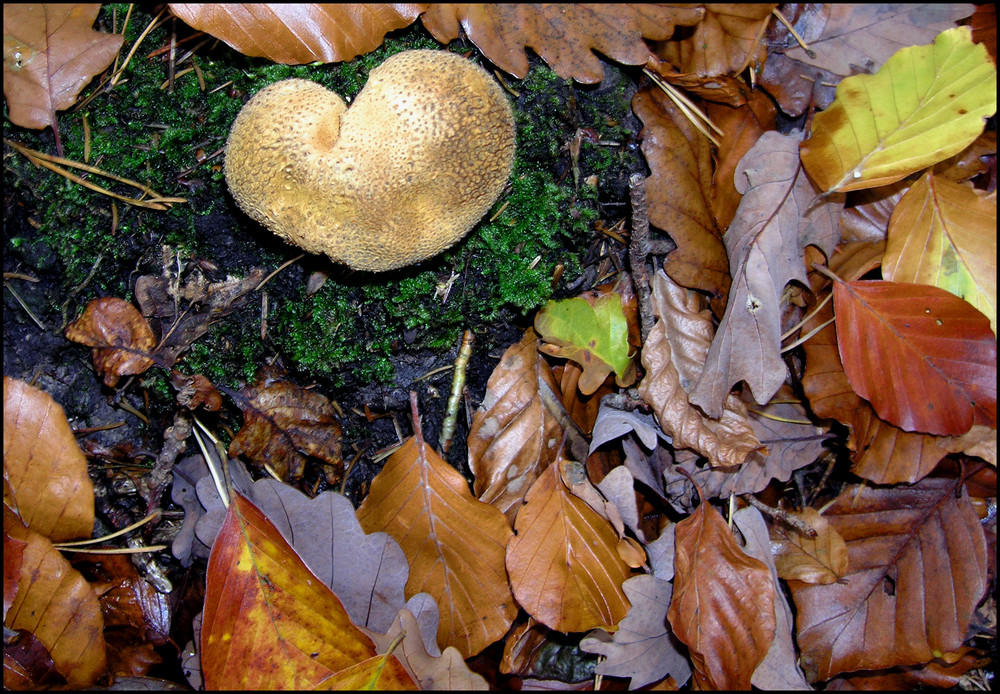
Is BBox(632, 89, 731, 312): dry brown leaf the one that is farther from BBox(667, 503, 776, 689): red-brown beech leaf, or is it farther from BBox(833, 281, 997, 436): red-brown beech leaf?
BBox(667, 503, 776, 689): red-brown beech leaf

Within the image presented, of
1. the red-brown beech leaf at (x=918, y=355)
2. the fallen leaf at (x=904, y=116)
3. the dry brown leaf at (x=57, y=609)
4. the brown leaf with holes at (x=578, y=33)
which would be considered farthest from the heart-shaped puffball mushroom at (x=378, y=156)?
the red-brown beech leaf at (x=918, y=355)

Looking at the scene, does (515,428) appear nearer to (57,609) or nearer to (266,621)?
(266,621)

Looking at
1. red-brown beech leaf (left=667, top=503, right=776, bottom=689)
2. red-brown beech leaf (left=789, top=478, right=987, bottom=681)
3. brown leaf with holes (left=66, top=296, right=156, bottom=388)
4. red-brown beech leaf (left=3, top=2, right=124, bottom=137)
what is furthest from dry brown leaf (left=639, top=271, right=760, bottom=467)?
red-brown beech leaf (left=3, top=2, right=124, bottom=137)

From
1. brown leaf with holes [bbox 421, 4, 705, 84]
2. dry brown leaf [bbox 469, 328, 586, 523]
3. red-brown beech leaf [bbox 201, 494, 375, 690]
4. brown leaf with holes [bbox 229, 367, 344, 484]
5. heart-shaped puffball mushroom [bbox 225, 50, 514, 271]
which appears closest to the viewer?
heart-shaped puffball mushroom [bbox 225, 50, 514, 271]

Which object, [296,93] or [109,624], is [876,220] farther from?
[109,624]

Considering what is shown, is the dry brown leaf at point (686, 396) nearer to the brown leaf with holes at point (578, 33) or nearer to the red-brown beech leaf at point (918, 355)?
the red-brown beech leaf at point (918, 355)

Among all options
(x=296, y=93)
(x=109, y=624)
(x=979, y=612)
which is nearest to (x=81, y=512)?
(x=109, y=624)
